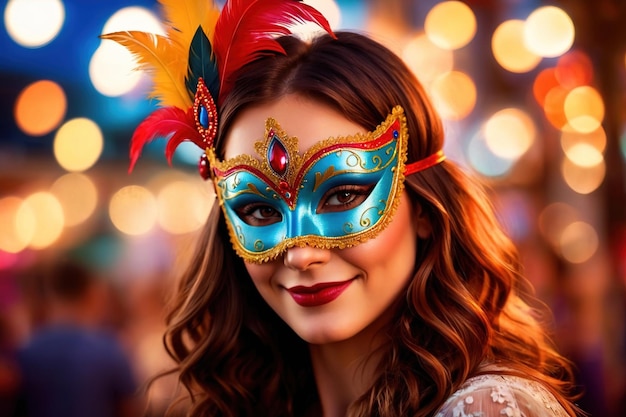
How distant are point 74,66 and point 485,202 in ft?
11.6

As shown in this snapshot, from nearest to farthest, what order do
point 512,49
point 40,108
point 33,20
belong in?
point 33,20 < point 40,108 < point 512,49

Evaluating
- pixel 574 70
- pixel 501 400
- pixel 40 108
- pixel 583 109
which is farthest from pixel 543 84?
pixel 501 400

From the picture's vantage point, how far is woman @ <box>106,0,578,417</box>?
228cm

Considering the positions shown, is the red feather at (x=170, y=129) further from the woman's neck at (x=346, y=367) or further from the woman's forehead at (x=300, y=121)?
the woman's neck at (x=346, y=367)

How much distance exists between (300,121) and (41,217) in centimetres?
410

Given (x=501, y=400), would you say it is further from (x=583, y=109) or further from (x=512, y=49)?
(x=512, y=49)

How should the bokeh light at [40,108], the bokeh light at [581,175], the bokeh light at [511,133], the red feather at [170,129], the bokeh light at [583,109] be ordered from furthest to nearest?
the bokeh light at [511,133]
the bokeh light at [581,175]
the bokeh light at [583,109]
the bokeh light at [40,108]
the red feather at [170,129]

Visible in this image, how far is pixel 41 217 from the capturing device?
5910mm

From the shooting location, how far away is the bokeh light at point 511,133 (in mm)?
7918

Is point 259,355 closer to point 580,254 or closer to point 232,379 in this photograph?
point 232,379

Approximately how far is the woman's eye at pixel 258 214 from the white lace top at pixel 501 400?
740 mm

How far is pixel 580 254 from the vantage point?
8.05 meters

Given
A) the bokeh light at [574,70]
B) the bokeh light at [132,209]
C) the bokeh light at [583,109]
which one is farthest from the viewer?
the bokeh light at [583,109]

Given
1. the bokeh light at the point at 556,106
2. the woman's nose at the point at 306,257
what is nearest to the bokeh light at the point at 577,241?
the bokeh light at the point at 556,106
